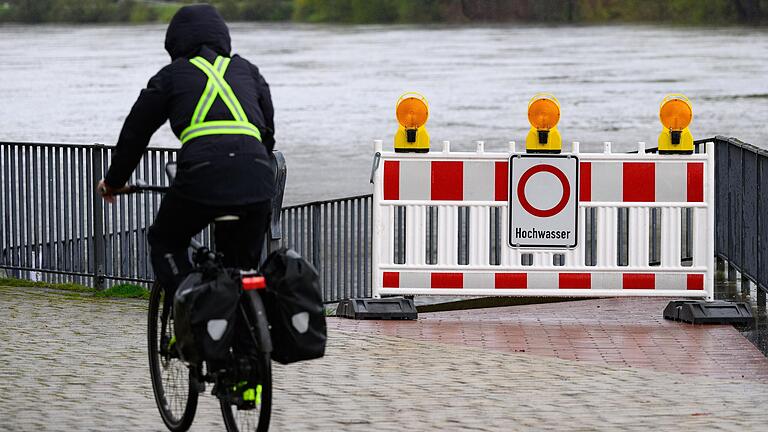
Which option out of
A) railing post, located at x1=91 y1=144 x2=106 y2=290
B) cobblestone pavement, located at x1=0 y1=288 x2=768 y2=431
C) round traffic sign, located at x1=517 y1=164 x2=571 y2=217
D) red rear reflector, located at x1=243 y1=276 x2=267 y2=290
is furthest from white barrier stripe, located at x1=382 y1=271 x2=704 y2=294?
red rear reflector, located at x1=243 y1=276 x2=267 y2=290

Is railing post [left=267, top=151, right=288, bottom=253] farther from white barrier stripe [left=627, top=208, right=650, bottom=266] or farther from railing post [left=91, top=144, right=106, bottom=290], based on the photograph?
railing post [left=91, top=144, right=106, bottom=290]

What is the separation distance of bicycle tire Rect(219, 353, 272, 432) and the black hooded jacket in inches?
24.6

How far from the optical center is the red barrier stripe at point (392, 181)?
32.8 feet

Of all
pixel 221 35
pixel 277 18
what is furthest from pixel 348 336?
pixel 277 18

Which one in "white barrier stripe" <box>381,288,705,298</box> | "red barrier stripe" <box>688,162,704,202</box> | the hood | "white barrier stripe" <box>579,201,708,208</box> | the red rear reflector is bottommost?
"white barrier stripe" <box>381,288,705,298</box>

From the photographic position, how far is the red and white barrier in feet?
32.7

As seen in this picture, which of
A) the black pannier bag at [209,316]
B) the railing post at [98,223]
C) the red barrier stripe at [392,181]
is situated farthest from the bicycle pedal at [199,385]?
the railing post at [98,223]

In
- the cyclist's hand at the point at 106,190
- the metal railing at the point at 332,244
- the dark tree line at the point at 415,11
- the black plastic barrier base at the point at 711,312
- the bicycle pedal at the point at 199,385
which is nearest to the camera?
the bicycle pedal at the point at 199,385

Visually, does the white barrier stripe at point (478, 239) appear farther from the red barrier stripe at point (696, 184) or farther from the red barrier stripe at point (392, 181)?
the red barrier stripe at point (696, 184)

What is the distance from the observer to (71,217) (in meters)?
11.5

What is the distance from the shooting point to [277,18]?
396 feet

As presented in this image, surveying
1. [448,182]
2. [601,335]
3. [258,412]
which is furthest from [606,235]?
[258,412]

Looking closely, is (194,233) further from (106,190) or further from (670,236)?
(670,236)

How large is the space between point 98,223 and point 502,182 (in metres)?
3.15
